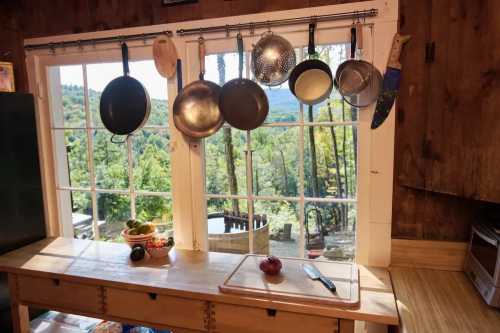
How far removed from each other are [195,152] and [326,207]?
79 cm

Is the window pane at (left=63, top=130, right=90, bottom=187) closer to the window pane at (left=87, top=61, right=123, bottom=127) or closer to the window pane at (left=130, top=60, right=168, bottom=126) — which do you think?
the window pane at (left=87, top=61, right=123, bottom=127)

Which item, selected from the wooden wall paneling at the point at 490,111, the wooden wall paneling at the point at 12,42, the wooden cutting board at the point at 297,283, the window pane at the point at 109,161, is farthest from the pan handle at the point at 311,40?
the wooden wall paneling at the point at 12,42

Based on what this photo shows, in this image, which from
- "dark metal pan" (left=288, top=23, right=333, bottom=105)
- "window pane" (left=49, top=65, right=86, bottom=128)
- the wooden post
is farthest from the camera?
"window pane" (left=49, top=65, right=86, bottom=128)

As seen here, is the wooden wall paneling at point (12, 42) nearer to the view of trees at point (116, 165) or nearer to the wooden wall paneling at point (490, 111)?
the view of trees at point (116, 165)

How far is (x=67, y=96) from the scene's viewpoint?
2.27m

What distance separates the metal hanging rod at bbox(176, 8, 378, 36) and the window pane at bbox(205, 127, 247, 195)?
531 millimetres

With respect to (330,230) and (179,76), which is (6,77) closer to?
(179,76)

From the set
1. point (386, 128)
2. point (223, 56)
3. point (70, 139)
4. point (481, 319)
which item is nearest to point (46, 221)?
point (70, 139)

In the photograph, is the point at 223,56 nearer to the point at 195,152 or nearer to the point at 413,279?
the point at 195,152

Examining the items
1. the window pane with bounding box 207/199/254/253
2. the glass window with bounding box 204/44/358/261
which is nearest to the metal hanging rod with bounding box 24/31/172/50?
the glass window with bounding box 204/44/358/261

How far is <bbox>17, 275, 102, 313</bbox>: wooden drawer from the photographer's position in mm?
1700

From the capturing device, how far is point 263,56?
5.66 ft

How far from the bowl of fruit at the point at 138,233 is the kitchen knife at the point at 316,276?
88 cm

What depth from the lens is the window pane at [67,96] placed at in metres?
2.20
